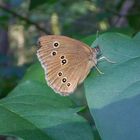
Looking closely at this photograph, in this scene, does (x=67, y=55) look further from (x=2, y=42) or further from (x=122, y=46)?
(x=2, y=42)

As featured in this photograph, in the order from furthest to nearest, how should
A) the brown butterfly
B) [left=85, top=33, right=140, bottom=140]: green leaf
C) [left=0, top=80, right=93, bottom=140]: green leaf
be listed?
the brown butterfly → [left=0, top=80, right=93, bottom=140]: green leaf → [left=85, top=33, right=140, bottom=140]: green leaf

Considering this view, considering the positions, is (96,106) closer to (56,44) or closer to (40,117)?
(40,117)

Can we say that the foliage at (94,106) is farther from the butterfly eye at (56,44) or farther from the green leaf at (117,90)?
the butterfly eye at (56,44)

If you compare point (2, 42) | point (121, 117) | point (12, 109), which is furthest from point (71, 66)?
point (2, 42)

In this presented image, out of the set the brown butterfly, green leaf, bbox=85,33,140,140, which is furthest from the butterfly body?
green leaf, bbox=85,33,140,140

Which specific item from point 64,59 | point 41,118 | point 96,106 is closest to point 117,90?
point 96,106

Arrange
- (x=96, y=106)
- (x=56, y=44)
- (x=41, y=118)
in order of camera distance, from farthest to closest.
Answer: (x=56, y=44)
(x=41, y=118)
(x=96, y=106)

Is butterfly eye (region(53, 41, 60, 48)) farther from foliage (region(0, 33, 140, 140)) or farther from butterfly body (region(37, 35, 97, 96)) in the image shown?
foliage (region(0, 33, 140, 140))

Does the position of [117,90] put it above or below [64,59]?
above
